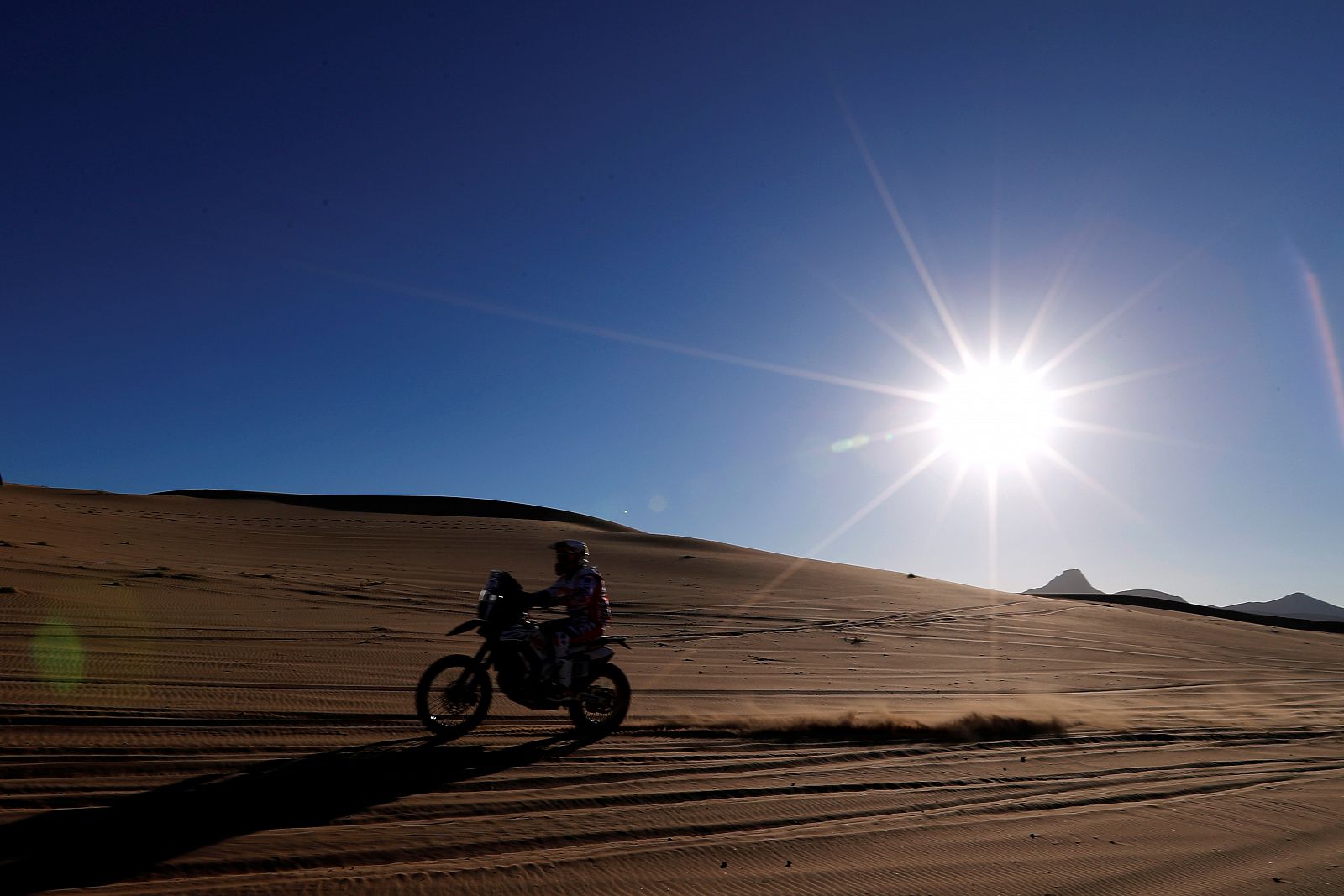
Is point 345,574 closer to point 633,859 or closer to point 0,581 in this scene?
point 0,581

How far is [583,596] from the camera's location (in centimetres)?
643

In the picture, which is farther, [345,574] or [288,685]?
[345,574]

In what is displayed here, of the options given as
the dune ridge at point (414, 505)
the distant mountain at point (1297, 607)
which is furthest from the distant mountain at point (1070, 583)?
the dune ridge at point (414, 505)

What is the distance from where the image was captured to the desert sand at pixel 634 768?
3.62 m

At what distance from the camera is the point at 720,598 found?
1959 cm

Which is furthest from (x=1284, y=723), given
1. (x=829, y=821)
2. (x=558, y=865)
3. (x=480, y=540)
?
(x=480, y=540)

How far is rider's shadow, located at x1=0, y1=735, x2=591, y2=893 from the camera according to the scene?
322 cm

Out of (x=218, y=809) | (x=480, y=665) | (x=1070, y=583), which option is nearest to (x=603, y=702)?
(x=480, y=665)

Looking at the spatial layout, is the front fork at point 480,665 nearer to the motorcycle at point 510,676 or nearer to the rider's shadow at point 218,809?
the motorcycle at point 510,676

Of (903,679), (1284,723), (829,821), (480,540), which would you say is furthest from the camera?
(480,540)

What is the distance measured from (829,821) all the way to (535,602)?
2777 mm

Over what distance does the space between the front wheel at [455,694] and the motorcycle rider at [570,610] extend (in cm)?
52

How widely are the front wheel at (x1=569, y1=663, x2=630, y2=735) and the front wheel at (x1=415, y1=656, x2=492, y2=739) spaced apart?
716 mm

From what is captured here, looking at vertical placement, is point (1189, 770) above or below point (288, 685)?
below
